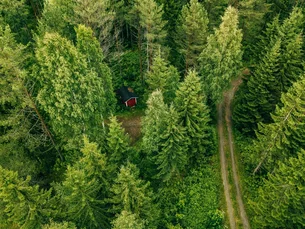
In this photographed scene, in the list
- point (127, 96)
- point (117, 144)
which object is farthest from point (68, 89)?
point (127, 96)

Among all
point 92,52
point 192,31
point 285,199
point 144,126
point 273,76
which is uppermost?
point 92,52

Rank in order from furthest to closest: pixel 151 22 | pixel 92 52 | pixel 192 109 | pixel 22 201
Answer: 1. pixel 151 22
2. pixel 192 109
3. pixel 92 52
4. pixel 22 201

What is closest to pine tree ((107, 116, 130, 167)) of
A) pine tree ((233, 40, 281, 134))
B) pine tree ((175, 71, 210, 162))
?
pine tree ((175, 71, 210, 162))

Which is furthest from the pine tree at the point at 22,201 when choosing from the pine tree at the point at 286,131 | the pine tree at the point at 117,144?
the pine tree at the point at 286,131

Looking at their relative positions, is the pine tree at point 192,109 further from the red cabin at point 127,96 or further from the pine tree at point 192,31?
the red cabin at point 127,96

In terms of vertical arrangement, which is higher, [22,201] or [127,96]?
[22,201]

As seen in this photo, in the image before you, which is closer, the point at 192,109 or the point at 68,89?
the point at 68,89

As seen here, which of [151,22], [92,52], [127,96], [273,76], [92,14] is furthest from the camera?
[127,96]

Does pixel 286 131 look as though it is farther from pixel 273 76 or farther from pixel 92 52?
pixel 92 52
